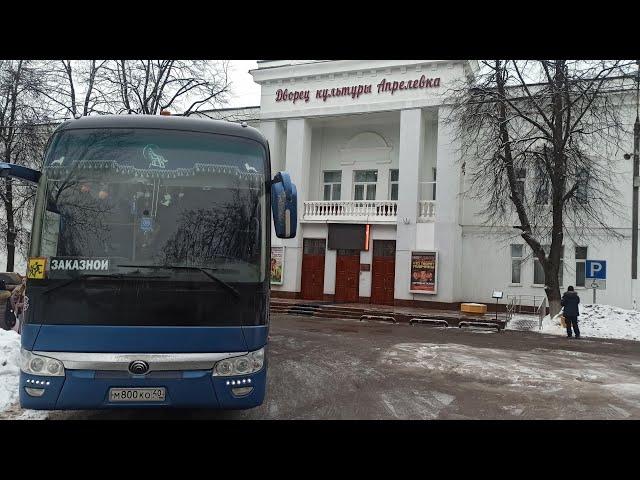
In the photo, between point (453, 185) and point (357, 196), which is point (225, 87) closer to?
point (357, 196)

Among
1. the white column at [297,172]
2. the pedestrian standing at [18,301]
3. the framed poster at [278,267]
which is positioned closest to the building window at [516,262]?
the white column at [297,172]

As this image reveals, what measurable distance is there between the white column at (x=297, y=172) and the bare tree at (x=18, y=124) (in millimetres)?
11289

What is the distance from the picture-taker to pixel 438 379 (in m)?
8.84

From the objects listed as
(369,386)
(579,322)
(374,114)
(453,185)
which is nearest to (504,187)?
(453,185)

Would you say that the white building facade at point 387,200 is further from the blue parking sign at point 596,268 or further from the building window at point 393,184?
the blue parking sign at point 596,268

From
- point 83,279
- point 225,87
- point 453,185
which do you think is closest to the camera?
point 83,279

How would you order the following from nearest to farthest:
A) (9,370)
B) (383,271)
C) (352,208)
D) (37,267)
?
(37,267), (9,370), (383,271), (352,208)

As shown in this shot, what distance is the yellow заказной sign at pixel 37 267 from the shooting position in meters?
4.66

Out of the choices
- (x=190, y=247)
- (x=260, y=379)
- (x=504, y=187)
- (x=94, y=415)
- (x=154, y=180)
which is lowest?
(x=94, y=415)

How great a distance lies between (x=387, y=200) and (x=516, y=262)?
6725mm

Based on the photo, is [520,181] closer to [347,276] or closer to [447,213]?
[447,213]

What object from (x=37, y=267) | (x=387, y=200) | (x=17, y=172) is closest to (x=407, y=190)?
(x=387, y=200)

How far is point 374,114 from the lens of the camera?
2453cm
